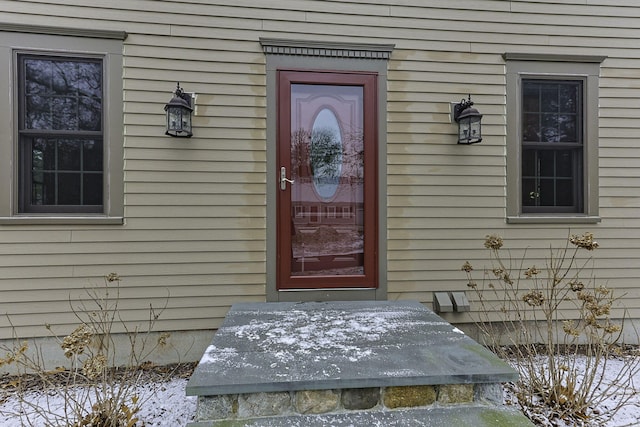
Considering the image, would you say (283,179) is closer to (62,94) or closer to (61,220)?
(61,220)

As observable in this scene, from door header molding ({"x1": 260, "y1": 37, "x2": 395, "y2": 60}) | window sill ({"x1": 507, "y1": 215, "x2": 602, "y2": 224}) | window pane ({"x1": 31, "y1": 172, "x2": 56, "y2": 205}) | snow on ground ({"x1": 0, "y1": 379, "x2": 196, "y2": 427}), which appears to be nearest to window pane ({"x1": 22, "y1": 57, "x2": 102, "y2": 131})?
window pane ({"x1": 31, "y1": 172, "x2": 56, "y2": 205})

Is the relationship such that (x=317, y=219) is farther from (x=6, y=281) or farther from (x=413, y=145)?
(x=6, y=281)

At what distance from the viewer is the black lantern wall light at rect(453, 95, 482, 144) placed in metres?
3.08

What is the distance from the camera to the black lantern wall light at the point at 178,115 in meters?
2.84

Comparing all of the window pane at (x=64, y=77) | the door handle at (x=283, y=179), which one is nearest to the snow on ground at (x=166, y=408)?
the door handle at (x=283, y=179)

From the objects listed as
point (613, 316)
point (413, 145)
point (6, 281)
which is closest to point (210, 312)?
point (6, 281)

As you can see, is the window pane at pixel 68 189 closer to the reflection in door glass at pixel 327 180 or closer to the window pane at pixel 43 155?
the window pane at pixel 43 155

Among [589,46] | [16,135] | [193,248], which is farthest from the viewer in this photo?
[589,46]

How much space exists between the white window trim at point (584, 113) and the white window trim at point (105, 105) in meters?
3.48

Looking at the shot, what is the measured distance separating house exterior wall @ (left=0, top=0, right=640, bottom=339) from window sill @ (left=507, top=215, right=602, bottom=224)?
0.14 ft

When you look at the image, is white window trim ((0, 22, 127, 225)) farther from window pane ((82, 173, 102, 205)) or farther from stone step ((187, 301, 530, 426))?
stone step ((187, 301, 530, 426))

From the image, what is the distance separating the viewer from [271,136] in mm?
3104

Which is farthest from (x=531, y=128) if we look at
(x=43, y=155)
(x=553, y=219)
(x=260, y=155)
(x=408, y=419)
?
(x=43, y=155)

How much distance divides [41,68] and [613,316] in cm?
563
